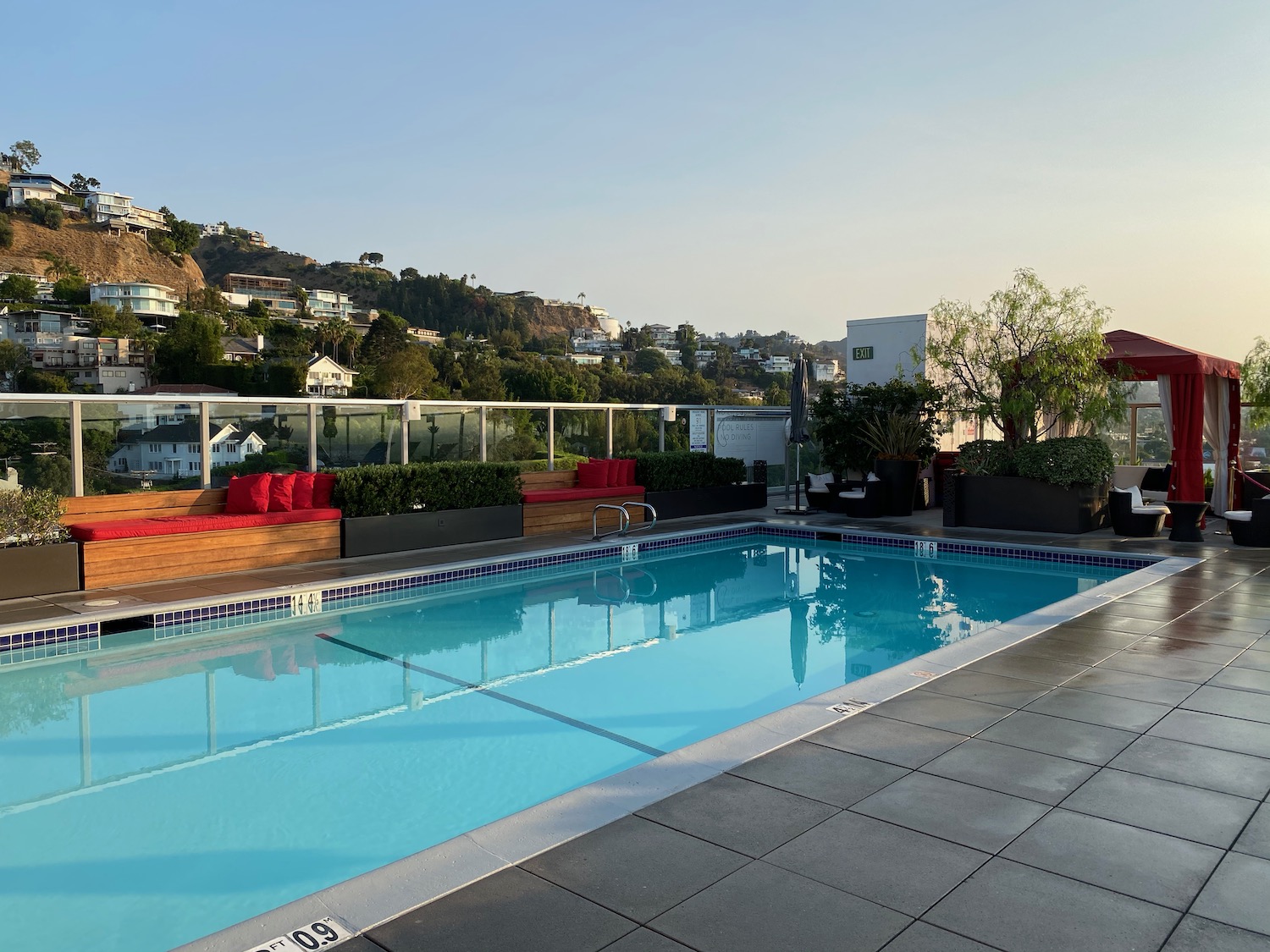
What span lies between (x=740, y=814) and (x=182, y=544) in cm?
602

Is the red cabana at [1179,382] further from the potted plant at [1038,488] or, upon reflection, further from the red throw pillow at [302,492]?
the red throw pillow at [302,492]

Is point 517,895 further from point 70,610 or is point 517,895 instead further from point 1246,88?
point 1246,88

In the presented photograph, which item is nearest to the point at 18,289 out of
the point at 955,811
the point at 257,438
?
the point at 257,438

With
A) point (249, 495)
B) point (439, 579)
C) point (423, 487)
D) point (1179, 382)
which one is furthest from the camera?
point (1179, 382)

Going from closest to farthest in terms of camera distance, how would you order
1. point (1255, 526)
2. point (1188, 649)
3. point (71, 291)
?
point (1188, 649) < point (1255, 526) < point (71, 291)

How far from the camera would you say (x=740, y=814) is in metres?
2.83

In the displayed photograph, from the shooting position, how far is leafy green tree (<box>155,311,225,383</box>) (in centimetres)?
8550

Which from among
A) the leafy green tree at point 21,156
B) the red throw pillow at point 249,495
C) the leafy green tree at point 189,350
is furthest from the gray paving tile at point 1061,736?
the leafy green tree at point 21,156

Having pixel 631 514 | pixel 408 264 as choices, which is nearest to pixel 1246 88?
pixel 631 514

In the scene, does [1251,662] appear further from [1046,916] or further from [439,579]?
[439,579]

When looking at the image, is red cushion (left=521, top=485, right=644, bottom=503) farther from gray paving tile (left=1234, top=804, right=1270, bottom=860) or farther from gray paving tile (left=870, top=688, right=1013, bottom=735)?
gray paving tile (left=1234, top=804, right=1270, bottom=860)

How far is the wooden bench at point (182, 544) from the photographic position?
689 cm

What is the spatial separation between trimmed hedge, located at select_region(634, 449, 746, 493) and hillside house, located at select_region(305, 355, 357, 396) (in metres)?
75.4

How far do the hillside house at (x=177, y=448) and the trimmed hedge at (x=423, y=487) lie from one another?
1041mm
